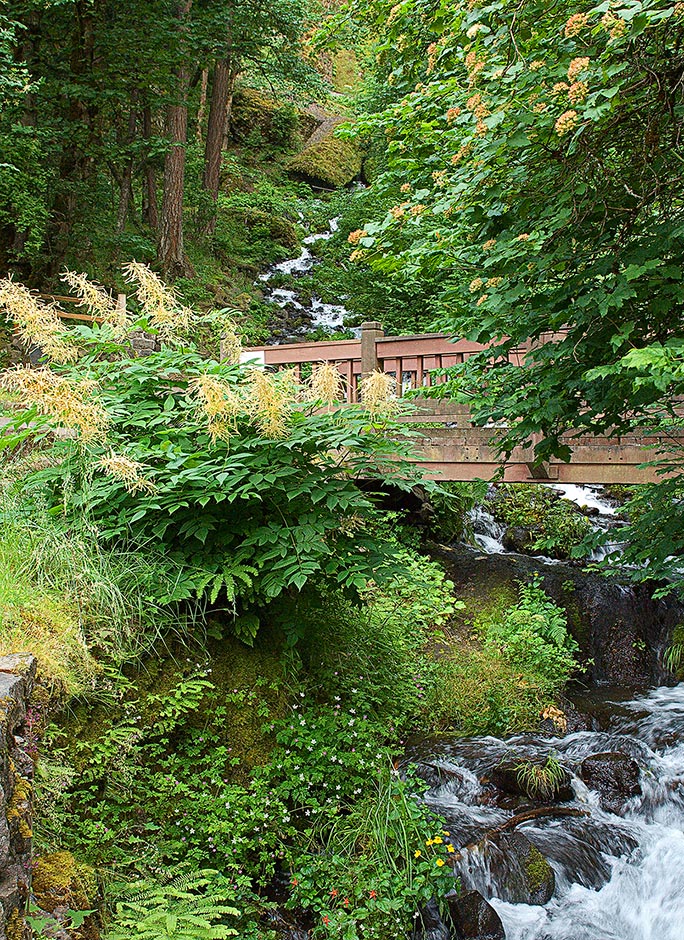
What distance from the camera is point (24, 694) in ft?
9.23

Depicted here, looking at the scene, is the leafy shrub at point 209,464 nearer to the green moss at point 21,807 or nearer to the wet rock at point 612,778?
the green moss at point 21,807

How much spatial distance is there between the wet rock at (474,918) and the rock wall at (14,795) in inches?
101

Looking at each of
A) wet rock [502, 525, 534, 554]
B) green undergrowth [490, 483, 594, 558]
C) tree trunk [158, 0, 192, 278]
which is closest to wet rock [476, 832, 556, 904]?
green undergrowth [490, 483, 594, 558]

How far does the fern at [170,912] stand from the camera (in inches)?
117

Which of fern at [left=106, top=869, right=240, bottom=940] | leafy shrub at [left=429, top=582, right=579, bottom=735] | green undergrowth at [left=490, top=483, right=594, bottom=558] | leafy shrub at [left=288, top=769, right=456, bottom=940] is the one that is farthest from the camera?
green undergrowth at [left=490, top=483, right=594, bottom=558]

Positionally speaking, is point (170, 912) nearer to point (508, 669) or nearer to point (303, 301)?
point (508, 669)

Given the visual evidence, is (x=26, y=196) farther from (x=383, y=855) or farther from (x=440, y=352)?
(x=383, y=855)

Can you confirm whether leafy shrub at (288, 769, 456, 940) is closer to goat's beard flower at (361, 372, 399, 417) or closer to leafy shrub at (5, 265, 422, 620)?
leafy shrub at (5, 265, 422, 620)

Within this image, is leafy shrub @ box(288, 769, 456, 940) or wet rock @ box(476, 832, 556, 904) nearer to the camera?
leafy shrub @ box(288, 769, 456, 940)

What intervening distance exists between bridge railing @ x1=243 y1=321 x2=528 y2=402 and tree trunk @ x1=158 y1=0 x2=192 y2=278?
586cm

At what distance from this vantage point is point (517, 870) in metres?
4.47

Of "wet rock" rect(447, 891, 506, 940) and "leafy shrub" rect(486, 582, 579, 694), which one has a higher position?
"leafy shrub" rect(486, 582, 579, 694)

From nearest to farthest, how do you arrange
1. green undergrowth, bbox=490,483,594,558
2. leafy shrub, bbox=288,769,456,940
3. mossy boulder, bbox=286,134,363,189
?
1. leafy shrub, bbox=288,769,456,940
2. green undergrowth, bbox=490,483,594,558
3. mossy boulder, bbox=286,134,363,189

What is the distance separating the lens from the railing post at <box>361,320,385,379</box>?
838 cm
